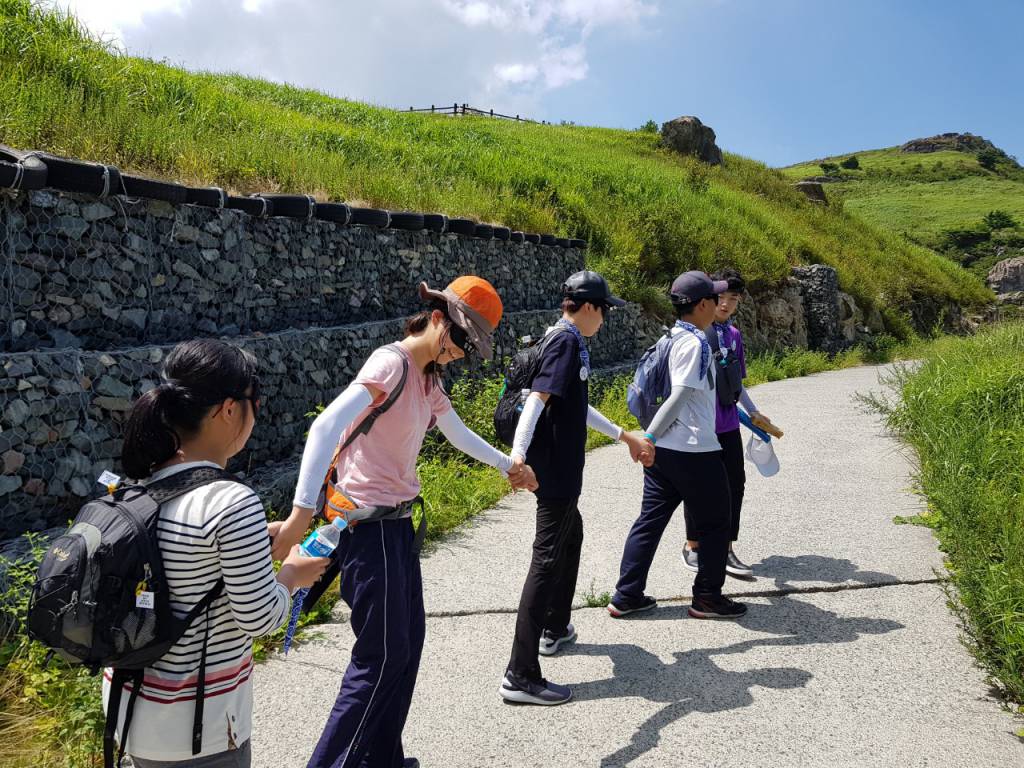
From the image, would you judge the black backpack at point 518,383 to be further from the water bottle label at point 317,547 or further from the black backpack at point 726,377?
the black backpack at point 726,377

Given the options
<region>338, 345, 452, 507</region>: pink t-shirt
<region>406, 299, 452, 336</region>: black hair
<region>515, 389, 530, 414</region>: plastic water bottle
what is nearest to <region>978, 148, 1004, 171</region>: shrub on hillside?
<region>515, 389, 530, 414</region>: plastic water bottle

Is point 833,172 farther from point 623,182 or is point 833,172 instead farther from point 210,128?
point 210,128

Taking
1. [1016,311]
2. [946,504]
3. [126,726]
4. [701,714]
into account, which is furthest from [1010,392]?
[1016,311]

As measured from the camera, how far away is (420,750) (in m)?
3.19

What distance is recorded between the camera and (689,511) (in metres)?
4.43

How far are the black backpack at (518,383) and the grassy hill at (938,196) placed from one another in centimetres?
3234

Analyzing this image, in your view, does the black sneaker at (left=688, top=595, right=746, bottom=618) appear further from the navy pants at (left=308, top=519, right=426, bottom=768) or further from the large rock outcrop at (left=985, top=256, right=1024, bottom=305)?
the large rock outcrop at (left=985, top=256, right=1024, bottom=305)

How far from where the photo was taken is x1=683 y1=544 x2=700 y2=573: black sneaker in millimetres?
5305

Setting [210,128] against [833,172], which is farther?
[833,172]

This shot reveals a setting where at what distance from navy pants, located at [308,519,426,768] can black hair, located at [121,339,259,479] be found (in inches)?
35.2

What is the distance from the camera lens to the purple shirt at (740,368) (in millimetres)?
4996

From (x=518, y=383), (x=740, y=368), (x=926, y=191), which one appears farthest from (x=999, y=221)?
(x=518, y=383)

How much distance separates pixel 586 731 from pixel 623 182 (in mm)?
17968

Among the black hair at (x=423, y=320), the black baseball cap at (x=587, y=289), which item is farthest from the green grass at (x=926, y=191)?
the black hair at (x=423, y=320)
